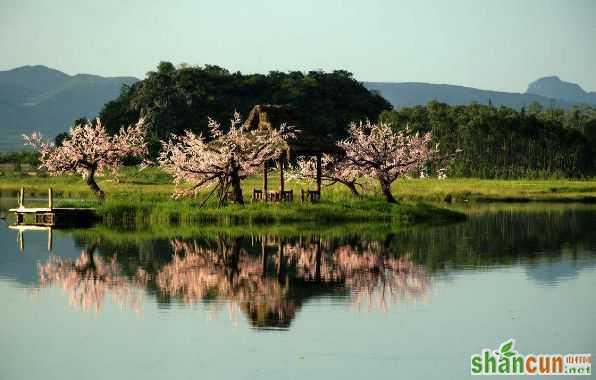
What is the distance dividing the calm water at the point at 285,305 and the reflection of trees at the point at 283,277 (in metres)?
0.07

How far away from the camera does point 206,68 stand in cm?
14438

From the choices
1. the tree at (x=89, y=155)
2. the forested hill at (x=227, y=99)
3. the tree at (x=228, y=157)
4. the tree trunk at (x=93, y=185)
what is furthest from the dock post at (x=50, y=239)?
the forested hill at (x=227, y=99)

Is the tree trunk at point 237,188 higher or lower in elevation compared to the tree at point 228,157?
lower

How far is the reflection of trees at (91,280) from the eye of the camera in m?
26.5

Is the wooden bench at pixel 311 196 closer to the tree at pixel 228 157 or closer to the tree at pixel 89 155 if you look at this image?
the tree at pixel 228 157

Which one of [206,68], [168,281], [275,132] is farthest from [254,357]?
[206,68]

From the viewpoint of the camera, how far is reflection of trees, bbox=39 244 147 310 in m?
26.5

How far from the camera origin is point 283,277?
97.8ft

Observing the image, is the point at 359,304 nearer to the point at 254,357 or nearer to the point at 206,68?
the point at 254,357

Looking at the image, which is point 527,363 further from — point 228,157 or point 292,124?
point 292,124

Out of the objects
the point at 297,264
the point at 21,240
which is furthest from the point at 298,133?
the point at 297,264

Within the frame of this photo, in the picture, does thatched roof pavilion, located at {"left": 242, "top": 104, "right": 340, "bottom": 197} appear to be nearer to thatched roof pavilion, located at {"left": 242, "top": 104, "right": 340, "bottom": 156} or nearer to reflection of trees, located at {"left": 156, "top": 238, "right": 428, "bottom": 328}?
thatched roof pavilion, located at {"left": 242, "top": 104, "right": 340, "bottom": 156}

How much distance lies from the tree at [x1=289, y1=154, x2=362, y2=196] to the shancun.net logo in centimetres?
3627

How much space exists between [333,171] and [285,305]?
108 feet
